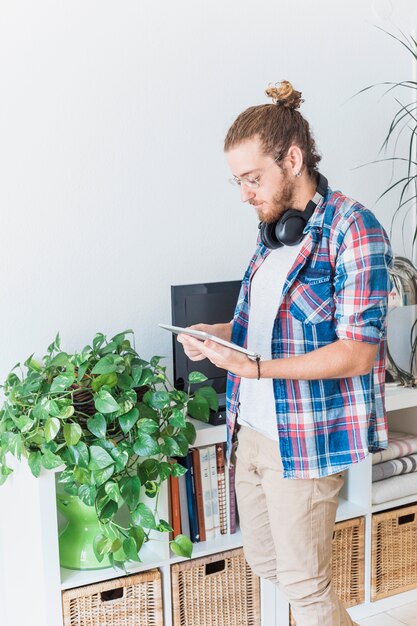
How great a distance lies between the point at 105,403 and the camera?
1.69 meters

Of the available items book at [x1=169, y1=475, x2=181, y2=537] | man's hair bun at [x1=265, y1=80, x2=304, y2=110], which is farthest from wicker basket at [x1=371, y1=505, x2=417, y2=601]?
man's hair bun at [x1=265, y1=80, x2=304, y2=110]

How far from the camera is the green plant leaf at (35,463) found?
1694 mm

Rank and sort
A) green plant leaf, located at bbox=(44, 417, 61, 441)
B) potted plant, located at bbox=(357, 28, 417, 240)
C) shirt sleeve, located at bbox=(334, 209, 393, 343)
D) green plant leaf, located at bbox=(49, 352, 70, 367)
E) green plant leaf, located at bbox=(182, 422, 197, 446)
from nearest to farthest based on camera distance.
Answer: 1. shirt sleeve, located at bbox=(334, 209, 393, 343)
2. green plant leaf, located at bbox=(44, 417, 61, 441)
3. green plant leaf, located at bbox=(49, 352, 70, 367)
4. green plant leaf, located at bbox=(182, 422, 197, 446)
5. potted plant, located at bbox=(357, 28, 417, 240)

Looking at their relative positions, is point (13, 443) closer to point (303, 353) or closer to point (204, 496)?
point (204, 496)

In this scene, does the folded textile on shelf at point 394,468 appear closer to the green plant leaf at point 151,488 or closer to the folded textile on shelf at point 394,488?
the folded textile on shelf at point 394,488

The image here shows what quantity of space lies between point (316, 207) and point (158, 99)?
2.82ft

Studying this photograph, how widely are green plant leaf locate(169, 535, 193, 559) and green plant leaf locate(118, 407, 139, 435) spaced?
0.35 metres

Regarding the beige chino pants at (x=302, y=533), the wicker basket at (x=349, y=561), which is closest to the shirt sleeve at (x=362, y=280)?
the beige chino pants at (x=302, y=533)

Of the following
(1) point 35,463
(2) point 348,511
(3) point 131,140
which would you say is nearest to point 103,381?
(1) point 35,463

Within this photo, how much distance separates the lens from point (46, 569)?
179 centimetres

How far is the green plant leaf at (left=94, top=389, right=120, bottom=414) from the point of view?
168 cm

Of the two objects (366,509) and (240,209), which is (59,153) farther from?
(366,509)

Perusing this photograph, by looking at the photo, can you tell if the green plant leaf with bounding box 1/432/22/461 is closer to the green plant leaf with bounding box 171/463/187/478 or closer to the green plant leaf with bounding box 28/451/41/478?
the green plant leaf with bounding box 28/451/41/478

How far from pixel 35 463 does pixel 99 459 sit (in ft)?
0.50
